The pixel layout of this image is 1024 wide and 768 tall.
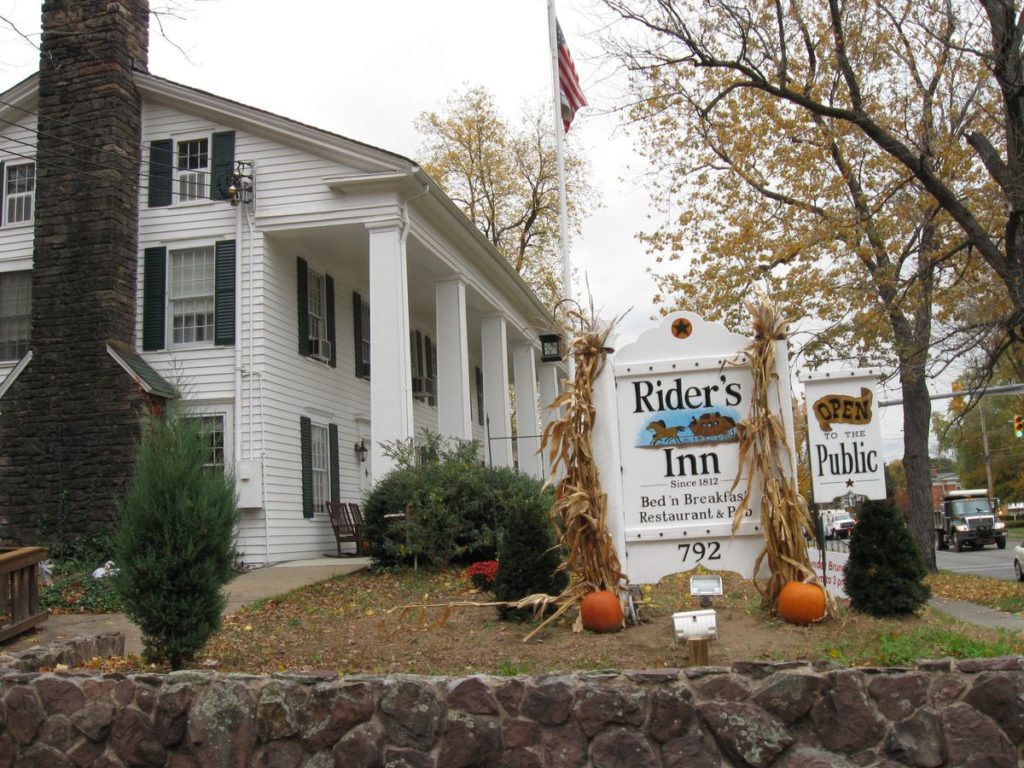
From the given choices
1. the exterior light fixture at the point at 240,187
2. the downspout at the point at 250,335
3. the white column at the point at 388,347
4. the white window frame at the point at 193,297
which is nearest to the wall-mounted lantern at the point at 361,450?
the white column at the point at 388,347

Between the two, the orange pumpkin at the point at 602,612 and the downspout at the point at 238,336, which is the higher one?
the downspout at the point at 238,336

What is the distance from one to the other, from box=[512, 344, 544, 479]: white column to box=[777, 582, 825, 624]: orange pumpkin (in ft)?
49.1

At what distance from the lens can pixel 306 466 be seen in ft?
54.6

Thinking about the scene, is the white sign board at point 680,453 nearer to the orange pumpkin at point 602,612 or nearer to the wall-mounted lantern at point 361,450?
the orange pumpkin at point 602,612

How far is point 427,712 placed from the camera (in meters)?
5.14

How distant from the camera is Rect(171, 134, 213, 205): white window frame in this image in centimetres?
1619

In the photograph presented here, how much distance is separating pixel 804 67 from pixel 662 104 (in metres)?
3.31

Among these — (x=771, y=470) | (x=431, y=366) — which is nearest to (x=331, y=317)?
(x=431, y=366)

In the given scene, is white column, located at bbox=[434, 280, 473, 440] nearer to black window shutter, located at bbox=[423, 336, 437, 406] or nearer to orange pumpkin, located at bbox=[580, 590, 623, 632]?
black window shutter, located at bbox=[423, 336, 437, 406]

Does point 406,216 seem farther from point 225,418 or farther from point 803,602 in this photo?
point 803,602

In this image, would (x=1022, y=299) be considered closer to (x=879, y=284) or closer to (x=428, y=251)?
(x=879, y=284)

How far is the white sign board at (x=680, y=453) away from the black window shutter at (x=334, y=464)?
1106 centimetres

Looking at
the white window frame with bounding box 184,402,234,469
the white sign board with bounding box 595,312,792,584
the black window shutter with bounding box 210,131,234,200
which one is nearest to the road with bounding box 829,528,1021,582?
the white sign board with bounding box 595,312,792,584

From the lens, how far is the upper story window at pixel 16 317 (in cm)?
1638
